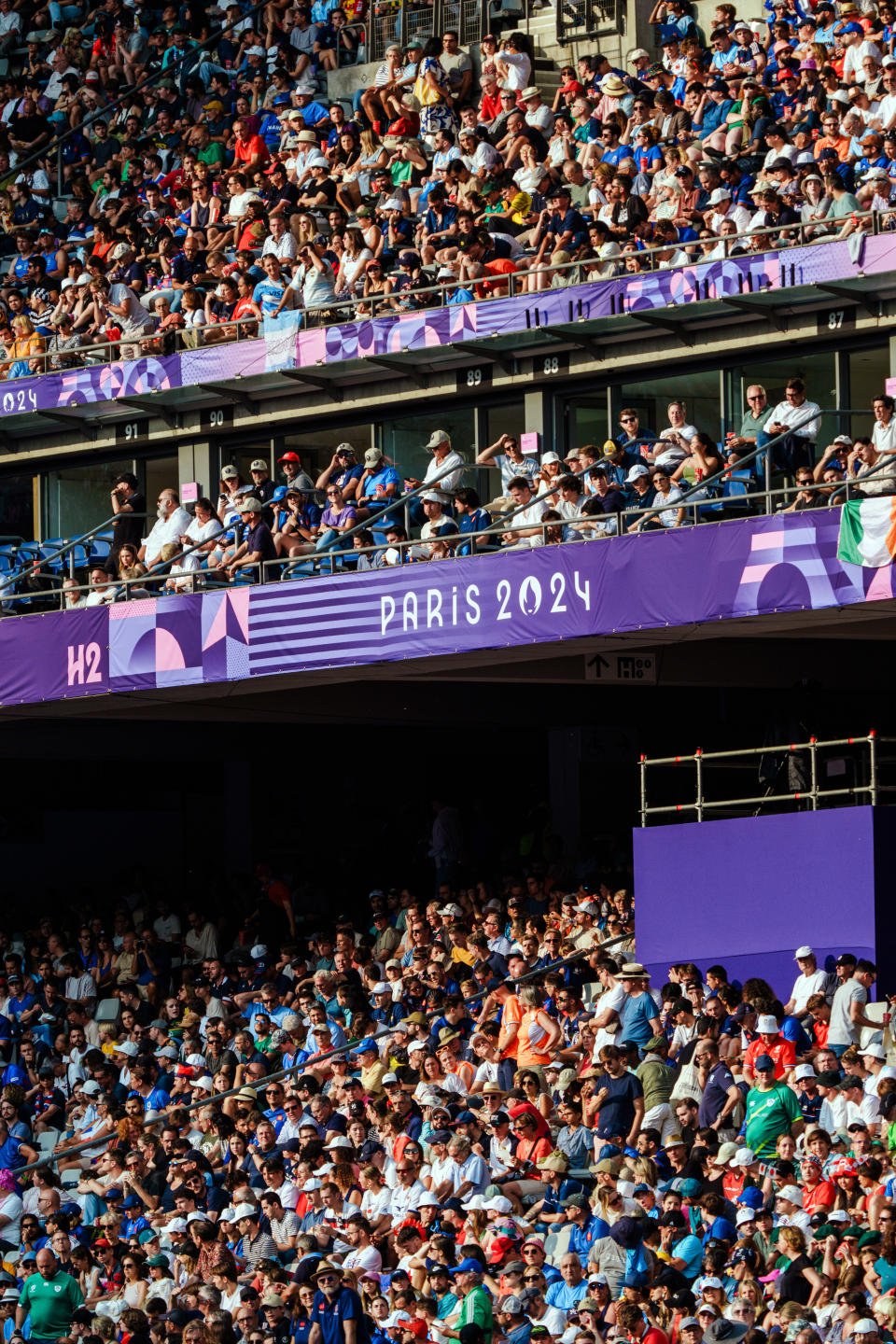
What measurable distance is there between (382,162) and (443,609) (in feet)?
24.5

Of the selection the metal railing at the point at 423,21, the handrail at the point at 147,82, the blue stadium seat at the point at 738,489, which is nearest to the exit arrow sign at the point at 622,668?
the blue stadium seat at the point at 738,489

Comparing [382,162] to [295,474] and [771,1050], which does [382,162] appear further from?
[771,1050]

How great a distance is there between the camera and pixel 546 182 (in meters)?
23.8

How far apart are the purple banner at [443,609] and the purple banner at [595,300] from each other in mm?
3225

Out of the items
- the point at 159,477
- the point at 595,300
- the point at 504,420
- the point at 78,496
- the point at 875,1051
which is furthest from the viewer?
the point at 78,496

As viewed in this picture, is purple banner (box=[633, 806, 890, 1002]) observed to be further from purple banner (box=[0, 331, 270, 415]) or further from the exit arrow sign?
purple banner (box=[0, 331, 270, 415])

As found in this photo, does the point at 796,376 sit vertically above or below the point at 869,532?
above

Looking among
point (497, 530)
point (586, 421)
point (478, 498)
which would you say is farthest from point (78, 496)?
point (497, 530)

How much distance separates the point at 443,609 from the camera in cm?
2034

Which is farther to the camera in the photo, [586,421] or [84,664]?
[586,421]

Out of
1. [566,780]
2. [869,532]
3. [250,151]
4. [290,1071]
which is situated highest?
[250,151]

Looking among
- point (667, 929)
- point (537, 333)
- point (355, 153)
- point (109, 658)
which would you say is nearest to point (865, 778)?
point (667, 929)

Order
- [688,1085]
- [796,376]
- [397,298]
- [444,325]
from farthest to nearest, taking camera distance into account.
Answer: [397,298], [444,325], [796,376], [688,1085]

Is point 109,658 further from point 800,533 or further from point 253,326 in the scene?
point 800,533
